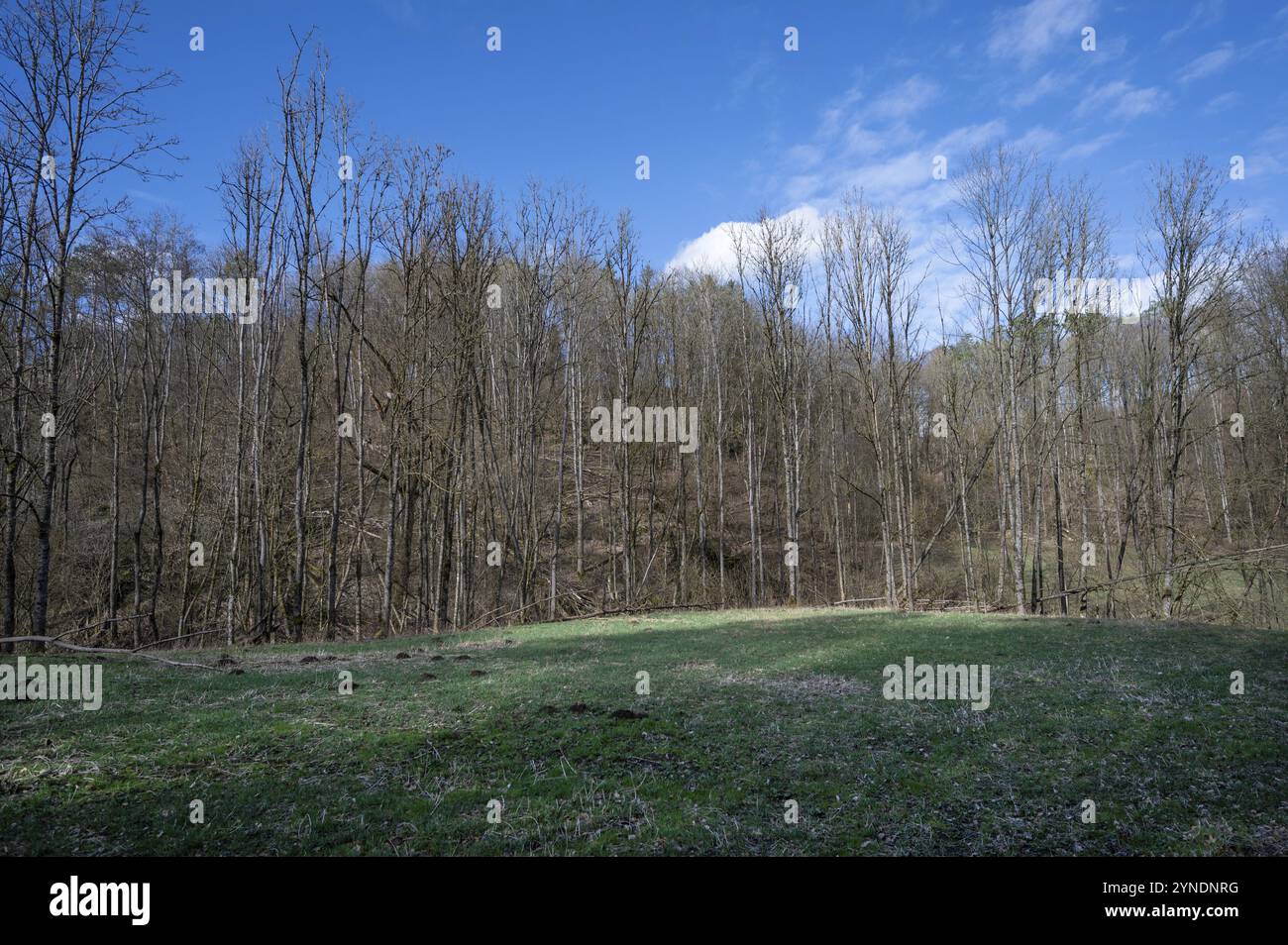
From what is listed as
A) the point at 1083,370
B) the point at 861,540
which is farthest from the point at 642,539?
the point at 1083,370

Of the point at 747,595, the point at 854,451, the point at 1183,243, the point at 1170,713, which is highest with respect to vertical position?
the point at 1183,243

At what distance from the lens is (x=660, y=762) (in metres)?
5.76

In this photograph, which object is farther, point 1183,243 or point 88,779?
point 1183,243

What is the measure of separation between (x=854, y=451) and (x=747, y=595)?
13.0 metres

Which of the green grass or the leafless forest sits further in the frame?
the leafless forest

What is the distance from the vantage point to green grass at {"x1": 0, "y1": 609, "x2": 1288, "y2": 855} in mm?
4207

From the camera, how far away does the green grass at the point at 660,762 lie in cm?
421

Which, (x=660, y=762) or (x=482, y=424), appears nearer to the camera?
(x=660, y=762)

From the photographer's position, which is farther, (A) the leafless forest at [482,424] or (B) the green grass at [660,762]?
(A) the leafless forest at [482,424]

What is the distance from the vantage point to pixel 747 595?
3206cm
